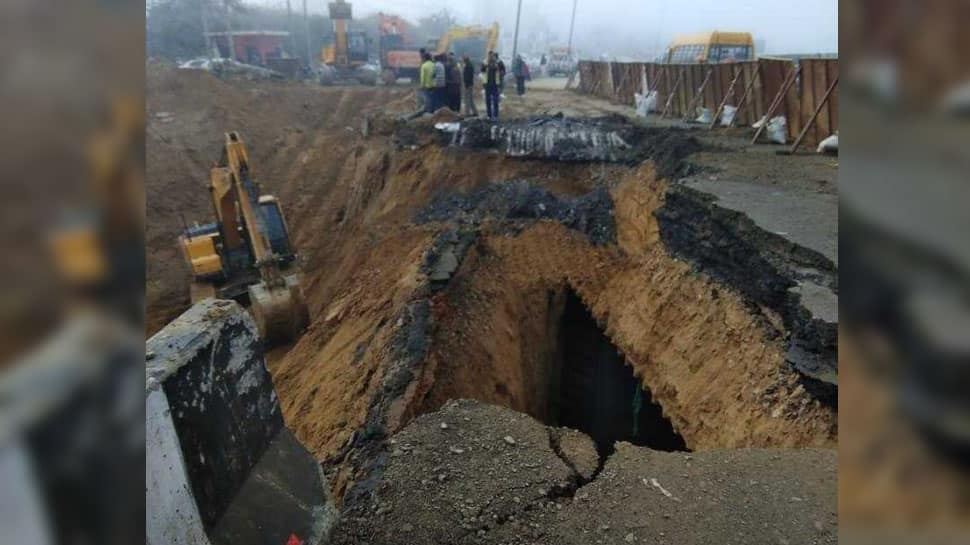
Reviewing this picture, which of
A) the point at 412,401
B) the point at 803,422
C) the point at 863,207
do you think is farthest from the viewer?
the point at 412,401

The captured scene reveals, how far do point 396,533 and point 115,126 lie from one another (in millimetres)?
2939

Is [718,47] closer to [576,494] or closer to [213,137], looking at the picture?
[213,137]

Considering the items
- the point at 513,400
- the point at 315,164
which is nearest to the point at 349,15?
the point at 315,164

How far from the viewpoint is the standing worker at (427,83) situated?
14305 mm

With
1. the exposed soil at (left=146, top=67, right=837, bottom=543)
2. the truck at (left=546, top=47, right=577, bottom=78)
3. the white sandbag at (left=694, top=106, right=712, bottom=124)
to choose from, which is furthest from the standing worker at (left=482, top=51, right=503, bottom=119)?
the truck at (left=546, top=47, right=577, bottom=78)

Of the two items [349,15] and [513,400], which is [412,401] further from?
[349,15]

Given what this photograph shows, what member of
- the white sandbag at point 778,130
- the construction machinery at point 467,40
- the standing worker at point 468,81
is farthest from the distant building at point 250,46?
the white sandbag at point 778,130

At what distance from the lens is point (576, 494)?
3.45 metres

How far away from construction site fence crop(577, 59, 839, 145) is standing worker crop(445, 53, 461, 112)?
5265mm

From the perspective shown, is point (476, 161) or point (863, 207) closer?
point (863, 207)

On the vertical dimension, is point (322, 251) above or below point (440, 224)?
below

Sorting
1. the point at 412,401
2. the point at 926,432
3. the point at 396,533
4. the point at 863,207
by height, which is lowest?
the point at 412,401

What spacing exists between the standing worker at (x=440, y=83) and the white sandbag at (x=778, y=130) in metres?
7.03

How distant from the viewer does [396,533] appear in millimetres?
3172
